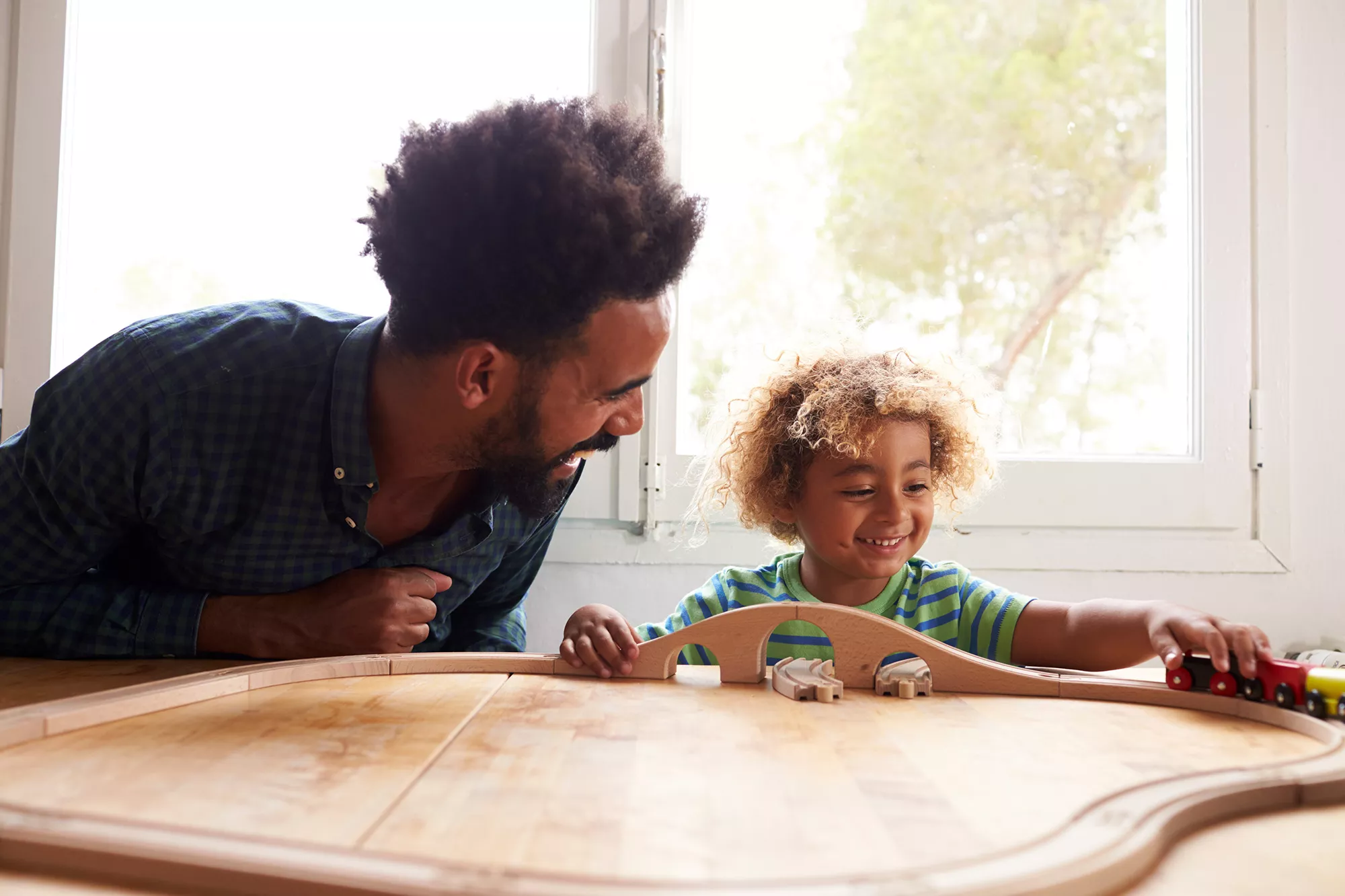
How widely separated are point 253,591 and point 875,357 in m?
0.88

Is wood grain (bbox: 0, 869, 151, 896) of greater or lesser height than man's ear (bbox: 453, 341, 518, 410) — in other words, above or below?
below

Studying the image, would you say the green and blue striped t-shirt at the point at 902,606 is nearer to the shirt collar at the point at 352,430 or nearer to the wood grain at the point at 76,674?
the shirt collar at the point at 352,430

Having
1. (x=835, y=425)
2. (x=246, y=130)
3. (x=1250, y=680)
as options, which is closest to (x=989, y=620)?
(x=835, y=425)

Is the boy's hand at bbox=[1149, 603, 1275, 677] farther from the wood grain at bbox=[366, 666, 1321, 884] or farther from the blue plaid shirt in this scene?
the blue plaid shirt

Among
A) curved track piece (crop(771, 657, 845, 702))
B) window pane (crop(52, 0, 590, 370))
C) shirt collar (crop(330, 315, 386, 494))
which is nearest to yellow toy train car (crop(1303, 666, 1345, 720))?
curved track piece (crop(771, 657, 845, 702))

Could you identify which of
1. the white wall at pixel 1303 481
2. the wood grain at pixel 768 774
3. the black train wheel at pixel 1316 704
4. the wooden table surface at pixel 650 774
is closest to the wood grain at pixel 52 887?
the wooden table surface at pixel 650 774

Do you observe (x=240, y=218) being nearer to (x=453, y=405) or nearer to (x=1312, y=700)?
(x=453, y=405)

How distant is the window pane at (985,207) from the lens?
1.80m

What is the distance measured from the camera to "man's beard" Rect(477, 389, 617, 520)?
1172mm

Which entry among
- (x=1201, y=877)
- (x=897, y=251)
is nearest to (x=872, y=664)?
(x=1201, y=877)

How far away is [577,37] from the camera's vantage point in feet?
5.87

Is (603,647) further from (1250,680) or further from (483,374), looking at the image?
(1250,680)

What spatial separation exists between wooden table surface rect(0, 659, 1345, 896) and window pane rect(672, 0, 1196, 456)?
3.34ft

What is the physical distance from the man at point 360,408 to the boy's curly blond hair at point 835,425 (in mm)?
305
